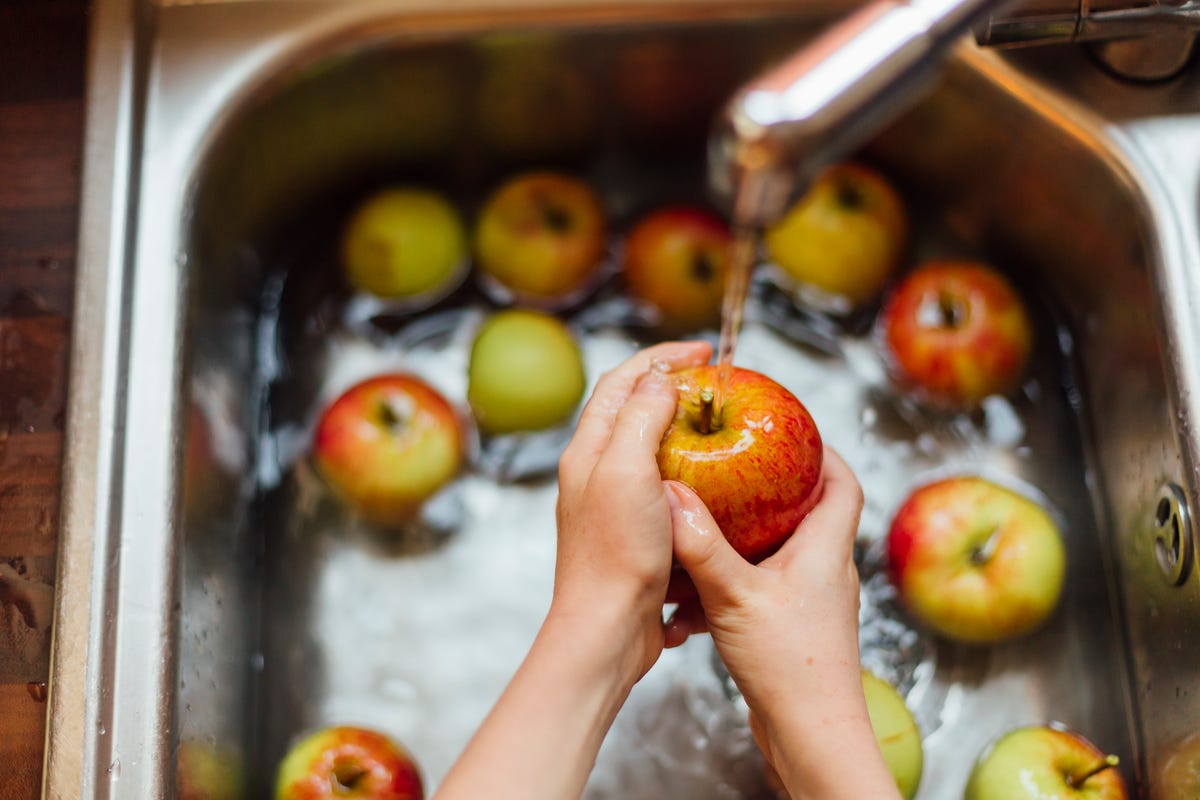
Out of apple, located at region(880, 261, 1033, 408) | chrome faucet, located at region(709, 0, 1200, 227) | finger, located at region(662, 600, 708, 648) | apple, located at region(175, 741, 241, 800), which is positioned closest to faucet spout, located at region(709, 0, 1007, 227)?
chrome faucet, located at region(709, 0, 1200, 227)

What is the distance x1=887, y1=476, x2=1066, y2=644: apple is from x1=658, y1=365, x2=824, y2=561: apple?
23cm

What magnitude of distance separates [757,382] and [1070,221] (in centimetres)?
46

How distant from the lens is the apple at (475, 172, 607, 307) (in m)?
1.16

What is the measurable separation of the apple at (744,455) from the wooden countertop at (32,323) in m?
0.55

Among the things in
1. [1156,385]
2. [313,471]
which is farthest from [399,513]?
[1156,385]

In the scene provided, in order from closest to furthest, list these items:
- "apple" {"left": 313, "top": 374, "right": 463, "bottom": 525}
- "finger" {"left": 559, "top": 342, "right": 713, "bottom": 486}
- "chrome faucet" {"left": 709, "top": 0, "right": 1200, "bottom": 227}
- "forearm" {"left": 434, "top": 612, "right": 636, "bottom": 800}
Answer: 1. "chrome faucet" {"left": 709, "top": 0, "right": 1200, "bottom": 227}
2. "forearm" {"left": 434, "top": 612, "right": 636, "bottom": 800}
3. "finger" {"left": 559, "top": 342, "right": 713, "bottom": 486}
4. "apple" {"left": 313, "top": 374, "right": 463, "bottom": 525}

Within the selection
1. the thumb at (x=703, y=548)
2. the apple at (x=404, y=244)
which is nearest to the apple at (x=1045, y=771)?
the thumb at (x=703, y=548)

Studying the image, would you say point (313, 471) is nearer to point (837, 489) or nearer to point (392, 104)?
point (392, 104)

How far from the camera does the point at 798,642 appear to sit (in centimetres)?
80

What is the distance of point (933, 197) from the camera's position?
1207mm

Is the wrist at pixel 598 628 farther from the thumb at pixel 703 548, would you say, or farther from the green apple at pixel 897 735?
the green apple at pixel 897 735

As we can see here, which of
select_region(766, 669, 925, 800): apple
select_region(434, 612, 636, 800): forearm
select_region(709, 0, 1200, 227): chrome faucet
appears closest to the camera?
select_region(709, 0, 1200, 227): chrome faucet

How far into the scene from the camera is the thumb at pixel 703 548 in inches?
30.5

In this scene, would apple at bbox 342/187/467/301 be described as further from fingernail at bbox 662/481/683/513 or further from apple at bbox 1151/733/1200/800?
apple at bbox 1151/733/1200/800
